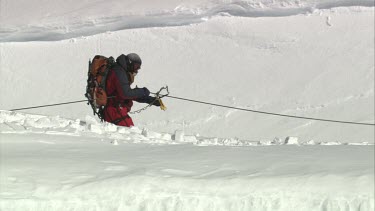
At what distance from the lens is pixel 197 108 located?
9859 mm

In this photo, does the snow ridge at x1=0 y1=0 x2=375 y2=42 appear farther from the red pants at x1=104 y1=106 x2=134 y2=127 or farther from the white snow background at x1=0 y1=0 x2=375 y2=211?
the red pants at x1=104 y1=106 x2=134 y2=127

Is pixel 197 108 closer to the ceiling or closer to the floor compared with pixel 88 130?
closer to the ceiling

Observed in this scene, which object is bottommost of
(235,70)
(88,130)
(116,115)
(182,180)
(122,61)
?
(182,180)

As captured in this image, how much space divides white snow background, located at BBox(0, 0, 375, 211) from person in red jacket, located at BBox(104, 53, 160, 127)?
1.15ft

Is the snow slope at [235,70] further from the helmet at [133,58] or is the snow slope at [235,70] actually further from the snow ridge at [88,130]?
the snow ridge at [88,130]

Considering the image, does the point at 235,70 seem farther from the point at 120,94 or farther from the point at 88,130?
the point at 88,130

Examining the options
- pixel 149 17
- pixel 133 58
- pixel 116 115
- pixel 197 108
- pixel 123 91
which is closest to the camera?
pixel 123 91

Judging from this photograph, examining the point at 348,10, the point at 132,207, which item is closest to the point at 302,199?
the point at 132,207

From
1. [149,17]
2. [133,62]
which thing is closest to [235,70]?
[149,17]

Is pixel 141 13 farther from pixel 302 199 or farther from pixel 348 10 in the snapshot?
pixel 302 199

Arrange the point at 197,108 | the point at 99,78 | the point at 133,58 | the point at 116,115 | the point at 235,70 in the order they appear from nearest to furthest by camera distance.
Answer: the point at 133,58 < the point at 99,78 < the point at 116,115 < the point at 197,108 < the point at 235,70

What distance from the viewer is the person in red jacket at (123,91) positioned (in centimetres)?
624

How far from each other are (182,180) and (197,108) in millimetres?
6671

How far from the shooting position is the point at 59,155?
3855 mm
